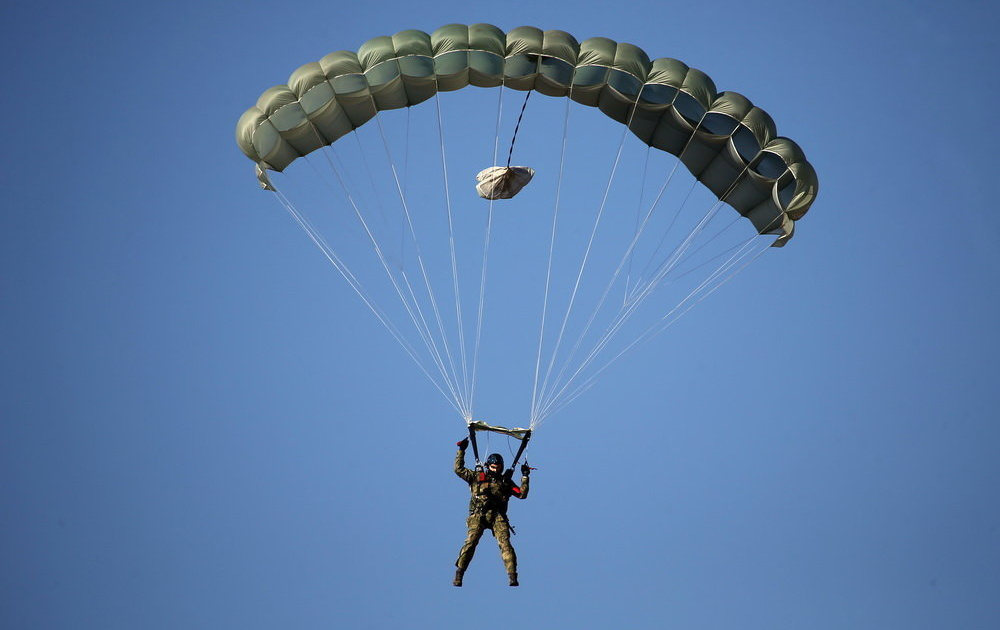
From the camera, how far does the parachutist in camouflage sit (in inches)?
842

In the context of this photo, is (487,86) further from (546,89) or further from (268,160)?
(268,160)

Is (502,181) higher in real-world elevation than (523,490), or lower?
higher

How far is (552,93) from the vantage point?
22.2 metres

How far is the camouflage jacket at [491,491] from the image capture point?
70.3ft

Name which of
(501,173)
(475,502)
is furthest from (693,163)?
(475,502)

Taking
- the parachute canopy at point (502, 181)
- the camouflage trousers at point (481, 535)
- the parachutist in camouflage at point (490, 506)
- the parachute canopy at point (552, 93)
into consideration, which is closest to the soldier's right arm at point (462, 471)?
the parachutist in camouflage at point (490, 506)

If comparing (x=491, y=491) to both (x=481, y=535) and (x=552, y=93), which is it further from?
(x=552, y=93)

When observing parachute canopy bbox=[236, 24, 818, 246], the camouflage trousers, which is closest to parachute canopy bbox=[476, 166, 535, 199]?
parachute canopy bbox=[236, 24, 818, 246]

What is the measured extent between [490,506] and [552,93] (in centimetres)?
553

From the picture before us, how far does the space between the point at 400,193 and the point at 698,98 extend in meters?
4.13

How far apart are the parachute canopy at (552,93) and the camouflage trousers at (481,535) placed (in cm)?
558

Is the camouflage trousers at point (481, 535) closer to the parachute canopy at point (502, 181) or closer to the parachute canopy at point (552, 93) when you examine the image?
the parachute canopy at point (502, 181)

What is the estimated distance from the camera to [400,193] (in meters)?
21.7

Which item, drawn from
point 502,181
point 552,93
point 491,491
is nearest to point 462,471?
point 491,491
